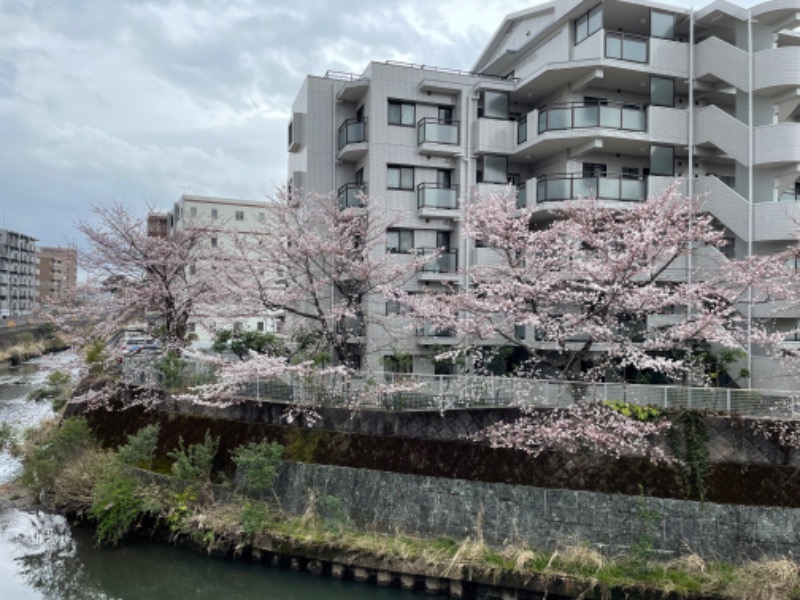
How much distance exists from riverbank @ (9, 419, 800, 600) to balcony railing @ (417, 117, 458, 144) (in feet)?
41.1

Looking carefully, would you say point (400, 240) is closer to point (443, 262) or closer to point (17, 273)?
point (443, 262)

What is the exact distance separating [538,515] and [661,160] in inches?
517

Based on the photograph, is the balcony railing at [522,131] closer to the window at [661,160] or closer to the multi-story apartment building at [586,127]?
the multi-story apartment building at [586,127]

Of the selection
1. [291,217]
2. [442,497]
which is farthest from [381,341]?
[442,497]

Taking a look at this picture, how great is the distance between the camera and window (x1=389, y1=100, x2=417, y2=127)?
21.5m

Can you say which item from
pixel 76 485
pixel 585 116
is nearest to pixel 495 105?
pixel 585 116

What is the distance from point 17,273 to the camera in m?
95.4

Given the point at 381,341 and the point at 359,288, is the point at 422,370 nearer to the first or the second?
the point at 381,341

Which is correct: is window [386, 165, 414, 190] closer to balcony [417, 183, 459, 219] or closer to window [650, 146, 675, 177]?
balcony [417, 183, 459, 219]

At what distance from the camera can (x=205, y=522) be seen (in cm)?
1355

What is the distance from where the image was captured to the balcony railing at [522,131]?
68.0 ft


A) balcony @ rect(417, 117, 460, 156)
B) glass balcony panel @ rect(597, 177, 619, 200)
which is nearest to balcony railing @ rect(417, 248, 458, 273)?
balcony @ rect(417, 117, 460, 156)

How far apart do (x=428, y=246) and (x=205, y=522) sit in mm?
12112

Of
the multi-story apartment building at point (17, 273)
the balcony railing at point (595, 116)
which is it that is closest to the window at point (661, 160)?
the balcony railing at point (595, 116)
